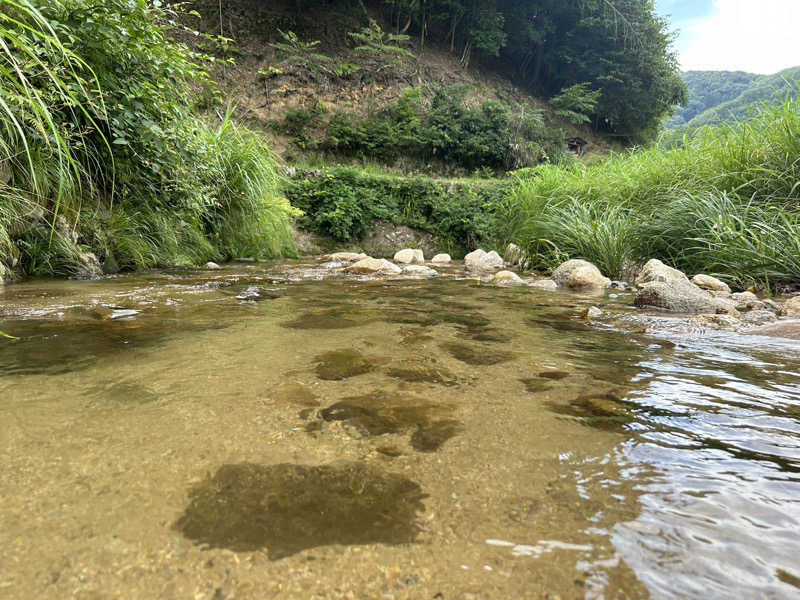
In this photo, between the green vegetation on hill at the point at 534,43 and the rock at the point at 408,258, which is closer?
the rock at the point at 408,258

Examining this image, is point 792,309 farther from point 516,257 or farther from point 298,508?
point 516,257

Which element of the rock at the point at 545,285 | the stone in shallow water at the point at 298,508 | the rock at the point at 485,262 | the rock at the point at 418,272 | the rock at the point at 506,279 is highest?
the stone in shallow water at the point at 298,508

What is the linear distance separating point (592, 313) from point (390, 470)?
1983mm

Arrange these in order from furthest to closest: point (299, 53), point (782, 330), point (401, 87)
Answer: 1. point (401, 87)
2. point (299, 53)
3. point (782, 330)

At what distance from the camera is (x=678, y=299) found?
2.50 meters

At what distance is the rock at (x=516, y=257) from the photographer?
5.40 m

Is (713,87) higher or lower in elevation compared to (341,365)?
higher

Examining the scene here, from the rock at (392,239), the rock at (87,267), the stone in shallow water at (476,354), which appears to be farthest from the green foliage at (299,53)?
the stone in shallow water at (476,354)

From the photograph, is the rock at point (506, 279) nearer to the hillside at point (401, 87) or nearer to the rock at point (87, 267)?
the rock at point (87, 267)

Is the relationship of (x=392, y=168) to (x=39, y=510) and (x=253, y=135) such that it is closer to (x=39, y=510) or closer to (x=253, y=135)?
(x=253, y=135)

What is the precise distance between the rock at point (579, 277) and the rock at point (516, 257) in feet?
4.37

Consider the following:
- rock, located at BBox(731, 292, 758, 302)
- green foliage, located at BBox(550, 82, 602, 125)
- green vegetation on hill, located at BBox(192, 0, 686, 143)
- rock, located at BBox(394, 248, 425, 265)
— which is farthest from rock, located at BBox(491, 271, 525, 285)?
green foliage, located at BBox(550, 82, 602, 125)

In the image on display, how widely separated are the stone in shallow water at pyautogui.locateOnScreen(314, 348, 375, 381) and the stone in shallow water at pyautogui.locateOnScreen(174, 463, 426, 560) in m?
0.49

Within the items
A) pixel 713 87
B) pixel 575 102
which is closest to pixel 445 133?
pixel 575 102
